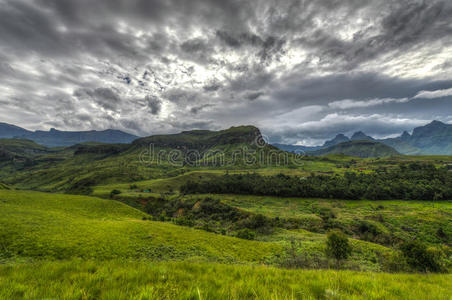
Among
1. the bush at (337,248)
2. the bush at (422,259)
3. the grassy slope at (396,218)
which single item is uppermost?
the bush at (422,259)

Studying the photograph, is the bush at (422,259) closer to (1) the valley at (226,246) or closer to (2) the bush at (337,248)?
(1) the valley at (226,246)

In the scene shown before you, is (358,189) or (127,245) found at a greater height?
(127,245)

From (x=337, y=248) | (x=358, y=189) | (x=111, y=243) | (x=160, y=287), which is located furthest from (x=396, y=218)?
(x=160, y=287)

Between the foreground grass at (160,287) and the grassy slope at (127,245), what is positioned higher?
the foreground grass at (160,287)

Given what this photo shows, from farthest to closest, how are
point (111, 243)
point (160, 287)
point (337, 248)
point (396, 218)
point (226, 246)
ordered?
point (396, 218), point (226, 246), point (337, 248), point (111, 243), point (160, 287)

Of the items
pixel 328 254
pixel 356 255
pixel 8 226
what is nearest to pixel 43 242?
pixel 8 226

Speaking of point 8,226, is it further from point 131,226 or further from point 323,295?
point 323,295

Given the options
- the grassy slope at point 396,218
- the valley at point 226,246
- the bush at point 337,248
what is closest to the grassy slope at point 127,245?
the valley at point 226,246

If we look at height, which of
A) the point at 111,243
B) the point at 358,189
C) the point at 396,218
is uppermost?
the point at 111,243

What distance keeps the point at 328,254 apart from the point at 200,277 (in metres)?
21.6

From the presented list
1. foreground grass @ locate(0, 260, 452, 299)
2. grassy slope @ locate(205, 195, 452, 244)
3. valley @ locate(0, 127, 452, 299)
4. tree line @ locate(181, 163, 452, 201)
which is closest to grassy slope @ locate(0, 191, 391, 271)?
valley @ locate(0, 127, 452, 299)

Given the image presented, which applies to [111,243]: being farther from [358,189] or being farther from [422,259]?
[358,189]

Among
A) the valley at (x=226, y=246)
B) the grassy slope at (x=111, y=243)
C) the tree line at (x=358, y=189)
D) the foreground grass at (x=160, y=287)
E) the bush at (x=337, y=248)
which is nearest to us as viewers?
the foreground grass at (x=160, y=287)

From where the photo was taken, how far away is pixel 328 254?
1931 cm
